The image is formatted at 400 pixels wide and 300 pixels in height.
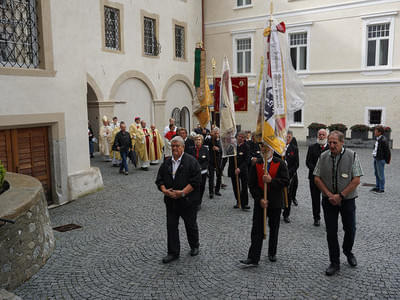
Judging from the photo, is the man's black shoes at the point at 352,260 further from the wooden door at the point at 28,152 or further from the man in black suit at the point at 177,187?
the wooden door at the point at 28,152

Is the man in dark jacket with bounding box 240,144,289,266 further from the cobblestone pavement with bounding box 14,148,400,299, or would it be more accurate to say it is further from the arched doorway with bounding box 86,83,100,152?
the arched doorway with bounding box 86,83,100,152

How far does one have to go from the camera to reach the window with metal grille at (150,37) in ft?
66.6

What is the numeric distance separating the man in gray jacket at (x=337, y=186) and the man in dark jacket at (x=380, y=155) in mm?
5251

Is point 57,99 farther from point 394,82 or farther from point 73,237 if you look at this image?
point 394,82

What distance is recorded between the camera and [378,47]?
19.7 m

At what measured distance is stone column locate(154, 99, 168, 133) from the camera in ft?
69.1

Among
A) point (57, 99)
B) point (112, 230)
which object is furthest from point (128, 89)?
point (112, 230)

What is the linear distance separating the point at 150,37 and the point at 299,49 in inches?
334

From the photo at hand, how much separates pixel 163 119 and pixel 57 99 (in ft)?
40.5

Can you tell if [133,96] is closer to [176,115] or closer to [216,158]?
[176,115]

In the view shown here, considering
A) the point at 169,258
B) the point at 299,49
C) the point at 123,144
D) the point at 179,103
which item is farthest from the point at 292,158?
the point at 299,49

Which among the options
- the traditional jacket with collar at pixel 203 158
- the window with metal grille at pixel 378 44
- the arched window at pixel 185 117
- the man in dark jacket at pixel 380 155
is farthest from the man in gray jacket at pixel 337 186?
the arched window at pixel 185 117

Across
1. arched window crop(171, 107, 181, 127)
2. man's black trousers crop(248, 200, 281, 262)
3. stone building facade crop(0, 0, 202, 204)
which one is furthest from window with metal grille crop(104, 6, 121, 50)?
man's black trousers crop(248, 200, 281, 262)

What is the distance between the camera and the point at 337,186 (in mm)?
5434
